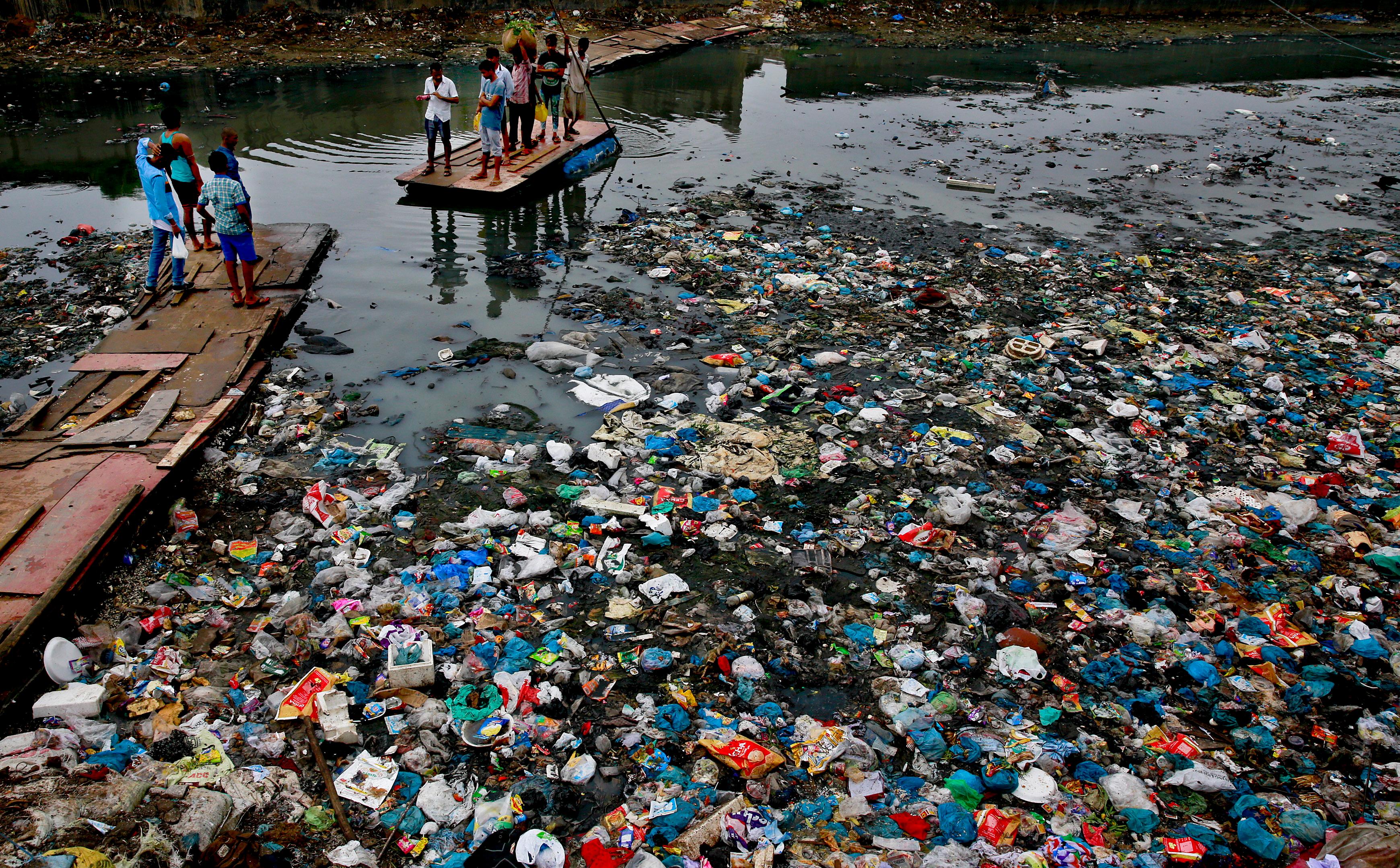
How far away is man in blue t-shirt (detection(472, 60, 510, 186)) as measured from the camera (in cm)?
837

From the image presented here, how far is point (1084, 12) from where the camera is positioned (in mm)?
23094

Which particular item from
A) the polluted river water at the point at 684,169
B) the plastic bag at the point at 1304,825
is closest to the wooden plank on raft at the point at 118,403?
the polluted river water at the point at 684,169

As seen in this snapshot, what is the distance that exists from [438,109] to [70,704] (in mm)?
7199

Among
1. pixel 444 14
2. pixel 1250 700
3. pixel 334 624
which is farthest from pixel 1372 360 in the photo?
pixel 444 14

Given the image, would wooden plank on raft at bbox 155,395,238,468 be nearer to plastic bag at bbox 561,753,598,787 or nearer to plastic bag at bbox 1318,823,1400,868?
plastic bag at bbox 561,753,598,787

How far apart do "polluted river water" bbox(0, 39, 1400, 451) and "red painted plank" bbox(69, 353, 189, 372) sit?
19.7 inches

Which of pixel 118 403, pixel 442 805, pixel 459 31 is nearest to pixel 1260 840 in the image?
pixel 442 805

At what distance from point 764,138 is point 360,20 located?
11190 mm

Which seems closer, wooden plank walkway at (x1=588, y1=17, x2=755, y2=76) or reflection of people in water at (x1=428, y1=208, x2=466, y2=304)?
reflection of people in water at (x1=428, y1=208, x2=466, y2=304)

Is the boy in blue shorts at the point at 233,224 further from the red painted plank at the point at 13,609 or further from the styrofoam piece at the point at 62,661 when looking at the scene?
the styrofoam piece at the point at 62,661

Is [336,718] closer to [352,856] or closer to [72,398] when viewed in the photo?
[352,856]

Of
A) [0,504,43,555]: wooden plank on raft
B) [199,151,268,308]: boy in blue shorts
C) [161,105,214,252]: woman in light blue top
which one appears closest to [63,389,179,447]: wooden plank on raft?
[0,504,43,555]: wooden plank on raft

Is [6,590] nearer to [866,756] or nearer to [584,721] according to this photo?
[584,721]

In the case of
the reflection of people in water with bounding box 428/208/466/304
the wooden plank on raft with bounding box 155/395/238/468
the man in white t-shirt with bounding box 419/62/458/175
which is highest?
the man in white t-shirt with bounding box 419/62/458/175
